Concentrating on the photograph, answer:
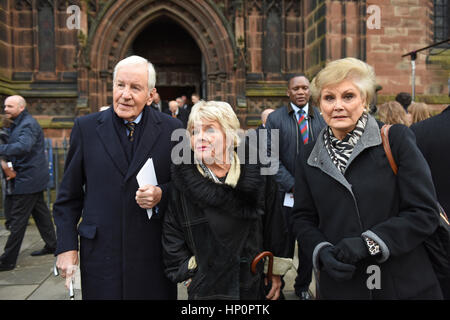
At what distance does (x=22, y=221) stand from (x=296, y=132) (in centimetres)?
348

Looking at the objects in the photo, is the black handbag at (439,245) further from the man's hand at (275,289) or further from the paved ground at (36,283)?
the paved ground at (36,283)

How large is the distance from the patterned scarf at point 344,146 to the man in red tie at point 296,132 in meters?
1.60

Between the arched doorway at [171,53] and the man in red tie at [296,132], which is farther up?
the arched doorway at [171,53]

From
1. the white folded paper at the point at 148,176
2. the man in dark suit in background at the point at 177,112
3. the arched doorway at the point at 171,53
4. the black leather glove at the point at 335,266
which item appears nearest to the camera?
the black leather glove at the point at 335,266

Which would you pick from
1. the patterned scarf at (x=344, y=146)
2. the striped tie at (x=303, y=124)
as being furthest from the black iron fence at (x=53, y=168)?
the patterned scarf at (x=344, y=146)

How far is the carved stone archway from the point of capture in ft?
30.0

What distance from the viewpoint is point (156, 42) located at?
1228 cm

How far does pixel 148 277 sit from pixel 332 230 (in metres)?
1.02

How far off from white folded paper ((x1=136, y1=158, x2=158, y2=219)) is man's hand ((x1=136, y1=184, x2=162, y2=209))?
6 cm

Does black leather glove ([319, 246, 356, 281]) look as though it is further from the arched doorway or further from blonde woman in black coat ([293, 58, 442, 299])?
the arched doorway

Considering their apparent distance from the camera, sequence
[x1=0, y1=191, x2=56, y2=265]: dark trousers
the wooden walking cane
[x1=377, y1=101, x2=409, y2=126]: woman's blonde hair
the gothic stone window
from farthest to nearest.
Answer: the gothic stone window < [x1=0, y1=191, x2=56, y2=265]: dark trousers < [x1=377, y1=101, x2=409, y2=126]: woman's blonde hair < the wooden walking cane

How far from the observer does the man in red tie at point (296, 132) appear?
334 centimetres

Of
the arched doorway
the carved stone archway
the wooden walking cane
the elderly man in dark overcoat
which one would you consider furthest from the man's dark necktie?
the arched doorway
